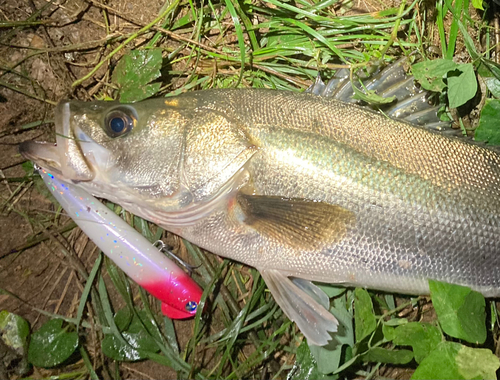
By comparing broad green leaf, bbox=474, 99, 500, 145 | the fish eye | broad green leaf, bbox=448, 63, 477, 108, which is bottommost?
broad green leaf, bbox=474, 99, 500, 145

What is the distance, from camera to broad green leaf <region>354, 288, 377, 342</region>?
220 cm

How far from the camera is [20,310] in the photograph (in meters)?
2.39

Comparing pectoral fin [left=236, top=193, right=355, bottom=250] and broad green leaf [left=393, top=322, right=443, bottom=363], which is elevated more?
pectoral fin [left=236, top=193, right=355, bottom=250]

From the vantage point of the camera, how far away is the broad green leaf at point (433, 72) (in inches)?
92.4

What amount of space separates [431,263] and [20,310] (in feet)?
8.32

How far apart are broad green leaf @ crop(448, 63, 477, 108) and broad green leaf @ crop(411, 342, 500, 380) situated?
1.51 m

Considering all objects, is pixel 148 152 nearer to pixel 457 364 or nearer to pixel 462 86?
pixel 462 86

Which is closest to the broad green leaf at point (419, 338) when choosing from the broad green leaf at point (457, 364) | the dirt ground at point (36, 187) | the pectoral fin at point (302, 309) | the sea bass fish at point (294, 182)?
the broad green leaf at point (457, 364)

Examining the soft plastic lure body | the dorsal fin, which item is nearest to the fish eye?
the soft plastic lure body

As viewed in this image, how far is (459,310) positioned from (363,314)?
0.54 meters

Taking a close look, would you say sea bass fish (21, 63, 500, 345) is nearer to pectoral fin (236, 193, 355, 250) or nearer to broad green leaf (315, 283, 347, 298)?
pectoral fin (236, 193, 355, 250)

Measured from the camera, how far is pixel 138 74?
237 centimetres

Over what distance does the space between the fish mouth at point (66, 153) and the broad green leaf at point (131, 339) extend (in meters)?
1.00

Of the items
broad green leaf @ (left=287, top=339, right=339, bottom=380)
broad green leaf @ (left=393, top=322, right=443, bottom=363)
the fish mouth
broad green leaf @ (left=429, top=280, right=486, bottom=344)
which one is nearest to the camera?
the fish mouth
